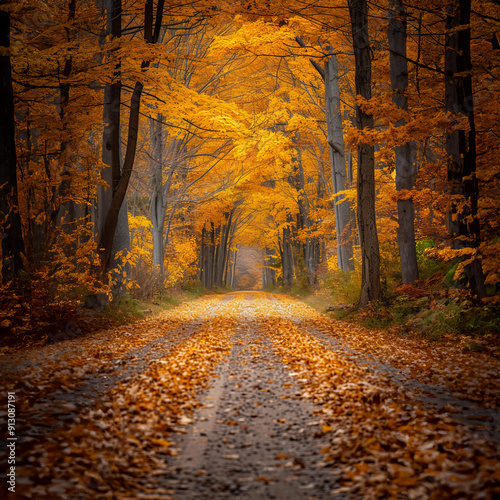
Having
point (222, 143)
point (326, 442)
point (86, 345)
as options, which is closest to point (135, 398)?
point (326, 442)

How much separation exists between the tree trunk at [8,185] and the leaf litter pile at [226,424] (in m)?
2.18

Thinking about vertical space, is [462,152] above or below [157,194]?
below

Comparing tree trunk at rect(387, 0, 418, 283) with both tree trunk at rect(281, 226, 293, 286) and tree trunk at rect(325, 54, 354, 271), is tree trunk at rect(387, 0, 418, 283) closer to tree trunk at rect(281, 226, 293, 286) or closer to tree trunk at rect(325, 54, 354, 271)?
tree trunk at rect(325, 54, 354, 271)

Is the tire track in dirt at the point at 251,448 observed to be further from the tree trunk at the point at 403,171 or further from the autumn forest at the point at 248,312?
the tree trunk at the point at 403,171

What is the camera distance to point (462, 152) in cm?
899

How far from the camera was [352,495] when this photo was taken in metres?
2.91

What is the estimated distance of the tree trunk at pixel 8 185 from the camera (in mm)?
8672

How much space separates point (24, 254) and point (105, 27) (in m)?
7.76

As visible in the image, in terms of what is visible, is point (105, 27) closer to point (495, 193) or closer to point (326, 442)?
point (495, 193)

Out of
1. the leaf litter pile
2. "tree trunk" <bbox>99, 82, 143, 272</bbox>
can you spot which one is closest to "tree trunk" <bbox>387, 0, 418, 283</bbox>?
the leaf litter pile

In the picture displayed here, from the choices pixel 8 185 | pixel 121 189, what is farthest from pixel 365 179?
pixel 8 185

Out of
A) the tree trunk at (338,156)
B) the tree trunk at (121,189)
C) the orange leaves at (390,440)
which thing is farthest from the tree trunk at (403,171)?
the tree trunk at (121,189)

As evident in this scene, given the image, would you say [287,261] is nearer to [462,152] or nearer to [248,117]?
[248,117]

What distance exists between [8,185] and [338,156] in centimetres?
1230
